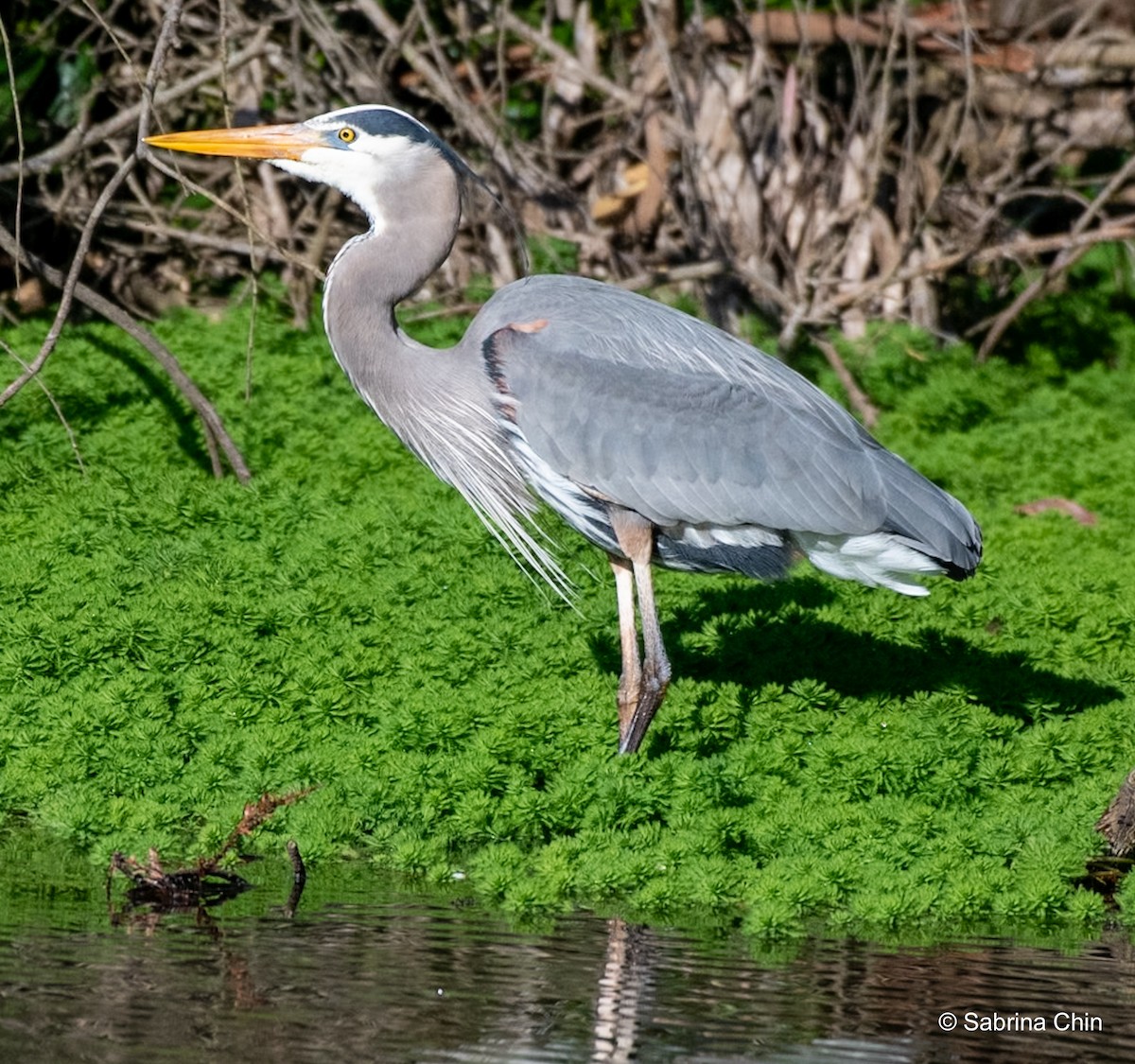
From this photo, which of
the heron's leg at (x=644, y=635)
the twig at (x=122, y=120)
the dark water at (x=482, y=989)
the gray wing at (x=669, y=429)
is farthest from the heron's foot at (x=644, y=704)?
the twig at (x=122, y=120)

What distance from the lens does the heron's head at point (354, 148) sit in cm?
659

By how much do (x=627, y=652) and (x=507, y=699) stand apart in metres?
0.46

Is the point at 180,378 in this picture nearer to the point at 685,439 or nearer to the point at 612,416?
the point at 612,416

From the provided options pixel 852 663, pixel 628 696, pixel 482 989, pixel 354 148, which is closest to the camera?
pixel 482 989

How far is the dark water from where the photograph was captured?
3.98 m

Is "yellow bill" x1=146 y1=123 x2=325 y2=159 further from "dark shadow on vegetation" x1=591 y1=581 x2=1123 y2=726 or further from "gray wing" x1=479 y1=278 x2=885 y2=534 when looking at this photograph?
"dark shadow on vegetation" x1=591 y1=581 x2=1123 y2=726

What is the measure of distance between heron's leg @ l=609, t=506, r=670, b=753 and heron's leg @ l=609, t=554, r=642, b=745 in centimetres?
1

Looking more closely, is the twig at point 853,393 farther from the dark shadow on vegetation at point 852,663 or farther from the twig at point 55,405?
the twig at point 55,405

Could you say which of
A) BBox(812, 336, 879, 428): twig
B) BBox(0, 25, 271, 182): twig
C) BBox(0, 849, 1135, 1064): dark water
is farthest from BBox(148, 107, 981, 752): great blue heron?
BBox(812, 336, 879, 428): twig

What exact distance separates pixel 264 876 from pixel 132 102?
285 inches

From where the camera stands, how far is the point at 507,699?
6.41 metres

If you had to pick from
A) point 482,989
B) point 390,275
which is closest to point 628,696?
point 390,275

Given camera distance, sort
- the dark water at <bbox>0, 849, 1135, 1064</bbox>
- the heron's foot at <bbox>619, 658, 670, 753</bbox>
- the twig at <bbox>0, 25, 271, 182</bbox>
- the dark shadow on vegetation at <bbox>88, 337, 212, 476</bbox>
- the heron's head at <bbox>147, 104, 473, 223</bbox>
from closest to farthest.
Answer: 1. the dark water at <bbox>0, 849, 1135, 1064</bbox>
2. the heron's foot at <bbox>619, 658, 670, 753</bbox>
3. the heron's head at <bbox>147, 104, 473, 223</bbox>
4. the twig at <bbox>0, 25, 271, 182</bbox>
5. the dark shadow on vegetation at <bbox>88, 337, 212, 476</bbox>

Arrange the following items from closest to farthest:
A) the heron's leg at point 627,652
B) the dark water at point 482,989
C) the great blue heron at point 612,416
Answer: the dark water at point 482,989 → the heron's leg at point 627,652 → the great blue heron at point 612,416
